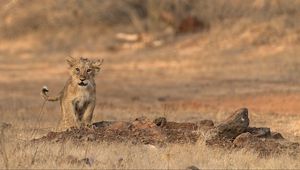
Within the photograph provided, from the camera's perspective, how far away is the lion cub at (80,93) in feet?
38.7

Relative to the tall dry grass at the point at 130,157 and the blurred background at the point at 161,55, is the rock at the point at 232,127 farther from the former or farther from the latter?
the blurred background at the point at 161,55

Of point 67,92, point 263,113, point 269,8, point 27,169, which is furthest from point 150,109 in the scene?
point 269,8

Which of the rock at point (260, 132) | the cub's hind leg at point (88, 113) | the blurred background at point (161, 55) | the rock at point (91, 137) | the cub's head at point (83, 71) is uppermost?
the blurred background at point (161, 55)

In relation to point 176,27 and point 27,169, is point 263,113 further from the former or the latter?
point 176,27

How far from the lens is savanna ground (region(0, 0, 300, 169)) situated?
9859mm

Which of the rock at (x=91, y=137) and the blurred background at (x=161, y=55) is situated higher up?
the blurred background at (x=161, y=55)

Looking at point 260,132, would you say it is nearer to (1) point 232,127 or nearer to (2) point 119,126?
(1) point 232,127

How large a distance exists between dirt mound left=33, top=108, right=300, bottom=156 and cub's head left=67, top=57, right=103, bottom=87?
64cm

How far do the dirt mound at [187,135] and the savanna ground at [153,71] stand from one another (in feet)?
1.54

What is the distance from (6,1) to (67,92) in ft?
5.05

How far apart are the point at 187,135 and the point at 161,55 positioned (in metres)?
20.5

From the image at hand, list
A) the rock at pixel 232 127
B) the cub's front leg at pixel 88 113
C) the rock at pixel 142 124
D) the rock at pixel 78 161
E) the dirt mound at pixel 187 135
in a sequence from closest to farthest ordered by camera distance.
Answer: the rock at pixel 78 161, the dirt mound at pixel 187 135, the rock at pixel 232 127, the rock at pixel 142 124, the cub's front leg at pixel 88 113

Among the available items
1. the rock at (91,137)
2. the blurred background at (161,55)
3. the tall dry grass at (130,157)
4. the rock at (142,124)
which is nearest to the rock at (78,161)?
the tall dry grass at (130,157)

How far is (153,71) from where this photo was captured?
28172 mm
